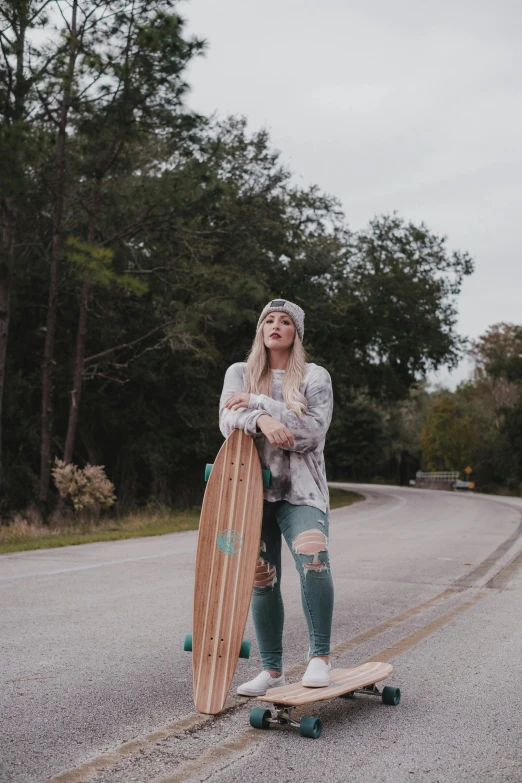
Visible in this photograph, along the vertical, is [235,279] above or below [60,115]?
below

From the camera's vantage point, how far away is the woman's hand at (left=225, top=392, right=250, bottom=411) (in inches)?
173

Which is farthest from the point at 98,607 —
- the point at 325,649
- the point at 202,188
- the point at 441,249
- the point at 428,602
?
the point at 441,249

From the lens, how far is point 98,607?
25.0ft

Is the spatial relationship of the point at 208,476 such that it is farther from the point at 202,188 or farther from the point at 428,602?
the point at 202,188

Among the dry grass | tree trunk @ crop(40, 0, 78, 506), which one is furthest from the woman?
tree trunk @ crop(40, 0, 78, 506)

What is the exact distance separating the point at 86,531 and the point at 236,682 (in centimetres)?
1238

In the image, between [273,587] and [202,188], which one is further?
[202,188]

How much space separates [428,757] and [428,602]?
15.9ft

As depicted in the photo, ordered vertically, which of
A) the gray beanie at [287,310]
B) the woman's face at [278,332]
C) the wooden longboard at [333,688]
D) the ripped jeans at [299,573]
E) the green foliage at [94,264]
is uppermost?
the green foliage at [94,264]

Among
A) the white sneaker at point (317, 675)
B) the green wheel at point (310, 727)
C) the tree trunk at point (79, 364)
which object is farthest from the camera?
the tree trunk at point (79, 364)

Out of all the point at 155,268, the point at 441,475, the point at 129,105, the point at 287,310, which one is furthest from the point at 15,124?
the point at 441,475

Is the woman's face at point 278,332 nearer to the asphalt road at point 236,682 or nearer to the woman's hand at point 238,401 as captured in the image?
the woman's hand at point 238,401

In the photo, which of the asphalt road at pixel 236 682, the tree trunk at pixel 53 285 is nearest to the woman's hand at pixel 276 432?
the asphalt road at pixel 236 682

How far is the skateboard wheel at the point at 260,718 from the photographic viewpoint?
4.09m
